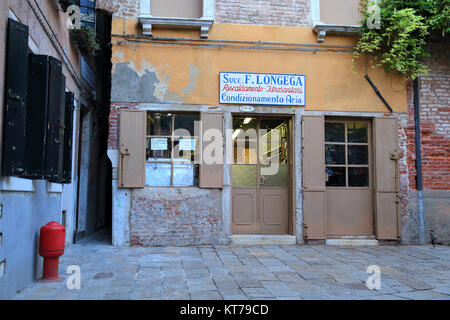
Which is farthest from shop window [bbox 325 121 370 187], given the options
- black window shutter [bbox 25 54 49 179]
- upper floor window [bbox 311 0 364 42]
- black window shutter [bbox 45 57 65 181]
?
black window shutter [bbox 25 54 49 179]

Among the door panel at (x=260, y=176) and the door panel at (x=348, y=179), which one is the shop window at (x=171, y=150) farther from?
the door panel at (x=348, y=179)

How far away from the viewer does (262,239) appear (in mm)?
8023

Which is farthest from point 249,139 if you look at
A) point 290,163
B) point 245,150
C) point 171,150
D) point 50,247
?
point 50,247

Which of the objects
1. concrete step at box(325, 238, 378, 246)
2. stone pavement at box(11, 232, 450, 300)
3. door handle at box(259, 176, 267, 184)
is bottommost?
stone pavement at box(11, 232, 450, 300)

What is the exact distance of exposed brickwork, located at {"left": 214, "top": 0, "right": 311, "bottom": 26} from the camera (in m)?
8.30

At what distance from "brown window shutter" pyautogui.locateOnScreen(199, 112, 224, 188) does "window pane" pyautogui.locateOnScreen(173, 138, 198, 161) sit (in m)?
0.23

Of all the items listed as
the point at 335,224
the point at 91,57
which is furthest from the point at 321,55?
the point at 91,57

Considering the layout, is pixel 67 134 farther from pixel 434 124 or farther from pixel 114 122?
pixel 434 124

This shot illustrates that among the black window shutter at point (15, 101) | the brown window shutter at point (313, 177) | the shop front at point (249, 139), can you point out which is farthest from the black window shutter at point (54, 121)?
the brown window shutter at point (313, 177)

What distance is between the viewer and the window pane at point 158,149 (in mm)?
8047

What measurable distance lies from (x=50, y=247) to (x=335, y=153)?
5.84 metres

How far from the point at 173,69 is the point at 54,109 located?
347 cm

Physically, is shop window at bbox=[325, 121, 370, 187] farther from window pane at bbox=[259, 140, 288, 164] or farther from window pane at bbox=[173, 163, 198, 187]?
window pane at bbox=[173, 163, 198, 187]

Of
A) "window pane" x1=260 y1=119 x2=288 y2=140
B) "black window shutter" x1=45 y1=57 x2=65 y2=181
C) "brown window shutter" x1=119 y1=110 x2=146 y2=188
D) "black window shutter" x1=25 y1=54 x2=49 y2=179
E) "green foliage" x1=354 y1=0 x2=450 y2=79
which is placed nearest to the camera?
"black window shutter" x1=25 y1=54 x2=49 y2=179
